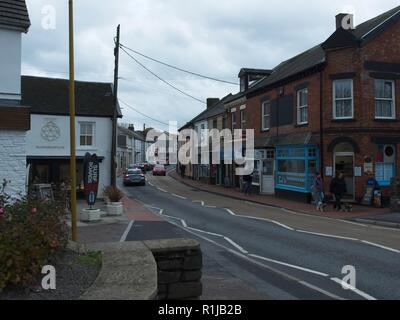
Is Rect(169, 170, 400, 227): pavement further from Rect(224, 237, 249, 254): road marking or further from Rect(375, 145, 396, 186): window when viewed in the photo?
Rect(224, 237, 249, 254): road marking

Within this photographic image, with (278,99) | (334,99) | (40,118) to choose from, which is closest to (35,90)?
(40,118)

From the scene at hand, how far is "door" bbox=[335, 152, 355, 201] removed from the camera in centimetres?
2314

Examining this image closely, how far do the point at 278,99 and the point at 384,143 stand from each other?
773 cm

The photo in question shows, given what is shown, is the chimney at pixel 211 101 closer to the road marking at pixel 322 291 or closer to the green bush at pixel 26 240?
the road marking at pixel 322 291

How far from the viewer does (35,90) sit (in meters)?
28.3

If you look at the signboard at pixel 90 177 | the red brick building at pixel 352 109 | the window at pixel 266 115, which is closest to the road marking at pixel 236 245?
the signboard at pixel 90 177

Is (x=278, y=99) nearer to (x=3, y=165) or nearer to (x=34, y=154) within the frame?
(x=34, y=154)

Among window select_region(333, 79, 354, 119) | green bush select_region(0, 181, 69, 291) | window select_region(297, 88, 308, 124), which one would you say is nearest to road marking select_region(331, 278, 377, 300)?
green bush select_region(0, 181, 69, 291)

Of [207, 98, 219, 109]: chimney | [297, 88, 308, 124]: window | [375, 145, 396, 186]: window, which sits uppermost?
[207, 98, 219, 109]: chimney

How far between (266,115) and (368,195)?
10.4 m

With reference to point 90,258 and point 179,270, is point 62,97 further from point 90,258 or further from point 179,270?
point 179,270

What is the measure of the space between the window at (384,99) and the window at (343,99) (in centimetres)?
125

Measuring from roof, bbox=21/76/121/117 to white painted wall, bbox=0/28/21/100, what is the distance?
14529 millimetres
